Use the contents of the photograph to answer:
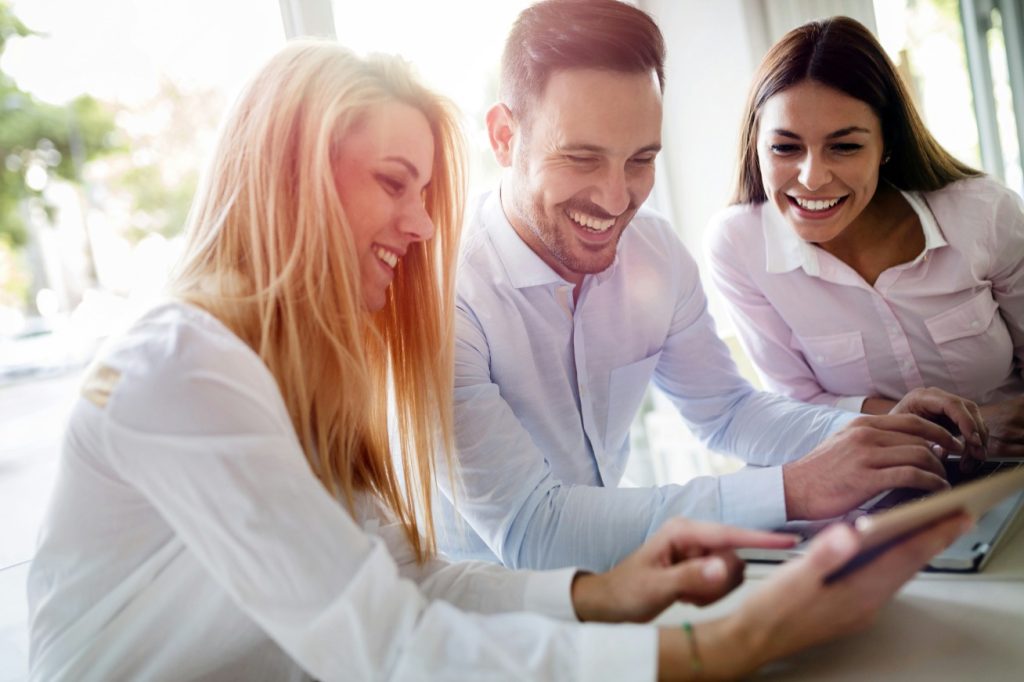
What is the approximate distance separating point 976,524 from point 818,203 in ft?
2.66

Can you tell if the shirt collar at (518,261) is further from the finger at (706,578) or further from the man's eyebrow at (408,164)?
the finger at (706,578)

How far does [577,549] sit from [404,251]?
1.55 ft

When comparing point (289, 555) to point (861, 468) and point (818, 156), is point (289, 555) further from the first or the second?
point (818, 156)

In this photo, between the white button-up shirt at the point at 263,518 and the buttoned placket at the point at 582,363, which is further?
the buttoned placket at the point at 582,363

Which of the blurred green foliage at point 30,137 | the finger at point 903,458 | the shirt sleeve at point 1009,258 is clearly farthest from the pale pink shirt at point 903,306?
the blurred green foliage at point 30,137

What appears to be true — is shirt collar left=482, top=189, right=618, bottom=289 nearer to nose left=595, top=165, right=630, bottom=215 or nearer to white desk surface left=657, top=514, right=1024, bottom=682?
nose left=595, top=165, right=630, bottom=215

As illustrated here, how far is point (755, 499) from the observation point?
114cm

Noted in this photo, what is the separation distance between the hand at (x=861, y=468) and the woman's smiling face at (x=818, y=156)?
0.62m

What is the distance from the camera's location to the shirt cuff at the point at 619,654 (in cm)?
71

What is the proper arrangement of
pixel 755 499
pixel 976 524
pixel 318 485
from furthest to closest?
pixel 755 499 → pixel 976 524 → pixel 318 485

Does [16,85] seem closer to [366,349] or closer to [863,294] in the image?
[366,349]

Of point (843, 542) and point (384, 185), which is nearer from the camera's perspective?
point (843, 542)

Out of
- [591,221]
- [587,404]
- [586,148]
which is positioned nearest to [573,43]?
[586,148]

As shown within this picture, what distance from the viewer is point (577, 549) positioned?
1.19m
